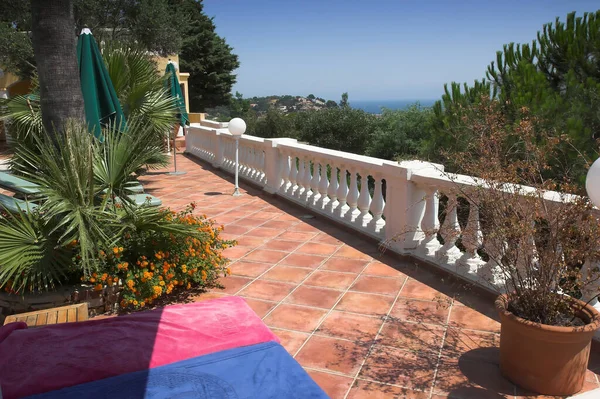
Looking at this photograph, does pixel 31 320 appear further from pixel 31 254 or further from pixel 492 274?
pixel 492 274

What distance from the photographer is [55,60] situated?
13.4ft

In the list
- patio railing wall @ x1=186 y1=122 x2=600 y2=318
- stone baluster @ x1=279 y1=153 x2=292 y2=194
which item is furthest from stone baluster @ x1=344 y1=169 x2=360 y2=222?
stone baluster @ x1=279 y1=153 x2=292 y2=194

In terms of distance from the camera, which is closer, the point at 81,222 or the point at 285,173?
the point at 81,222

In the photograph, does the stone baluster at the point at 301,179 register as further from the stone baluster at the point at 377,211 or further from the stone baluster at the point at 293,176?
the stone baluster at the point at 377,211

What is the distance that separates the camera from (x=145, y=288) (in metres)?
3.96

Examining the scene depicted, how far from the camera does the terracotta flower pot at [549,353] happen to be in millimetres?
2625

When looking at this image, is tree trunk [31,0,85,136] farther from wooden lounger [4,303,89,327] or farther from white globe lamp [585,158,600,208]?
white globe lamp [585,158,600,208]

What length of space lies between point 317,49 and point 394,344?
71.1 ft

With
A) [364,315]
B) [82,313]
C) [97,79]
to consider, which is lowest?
[364,315]

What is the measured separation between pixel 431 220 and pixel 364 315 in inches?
56.9

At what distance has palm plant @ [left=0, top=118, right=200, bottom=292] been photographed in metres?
3.57

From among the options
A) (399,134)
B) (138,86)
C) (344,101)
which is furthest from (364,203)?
(344,101)

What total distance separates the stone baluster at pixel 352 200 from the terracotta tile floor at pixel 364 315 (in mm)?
211

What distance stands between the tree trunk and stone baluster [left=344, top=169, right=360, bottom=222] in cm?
329
